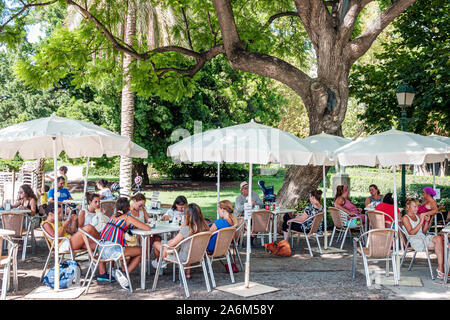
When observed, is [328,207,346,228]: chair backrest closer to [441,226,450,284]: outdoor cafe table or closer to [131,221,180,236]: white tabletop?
[441,226,450,284]: outdoor cafe table

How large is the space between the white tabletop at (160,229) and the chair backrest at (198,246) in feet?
2.29

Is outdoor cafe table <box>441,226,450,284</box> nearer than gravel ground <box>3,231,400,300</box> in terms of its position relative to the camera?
No

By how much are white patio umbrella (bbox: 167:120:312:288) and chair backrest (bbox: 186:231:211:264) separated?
0.64 m

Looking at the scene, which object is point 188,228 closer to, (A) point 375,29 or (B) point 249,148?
(B) point 249,148

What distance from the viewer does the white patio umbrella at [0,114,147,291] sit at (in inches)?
234

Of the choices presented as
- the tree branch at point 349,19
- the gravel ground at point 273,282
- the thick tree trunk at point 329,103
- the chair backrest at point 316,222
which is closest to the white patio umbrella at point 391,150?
the gravel ground at point 273,282

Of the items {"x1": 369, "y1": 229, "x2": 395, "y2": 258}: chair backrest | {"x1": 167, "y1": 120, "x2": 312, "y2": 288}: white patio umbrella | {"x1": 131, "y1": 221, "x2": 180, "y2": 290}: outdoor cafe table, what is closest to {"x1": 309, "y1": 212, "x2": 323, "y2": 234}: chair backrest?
{"x1": 369, "y1": 229, "x2": 395, "y2": 258}: chair backrest

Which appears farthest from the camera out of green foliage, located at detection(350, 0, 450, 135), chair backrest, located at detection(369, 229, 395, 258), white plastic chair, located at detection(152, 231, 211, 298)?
green foliage, located at detection(350, 0, 450, 135)

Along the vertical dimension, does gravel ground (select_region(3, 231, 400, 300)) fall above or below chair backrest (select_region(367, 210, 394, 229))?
A: below

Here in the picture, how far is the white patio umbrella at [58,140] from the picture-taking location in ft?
19.5

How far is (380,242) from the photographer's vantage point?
6.73 meters

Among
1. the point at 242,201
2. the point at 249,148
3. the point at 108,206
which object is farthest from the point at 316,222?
the point at 108,206
